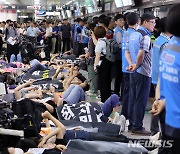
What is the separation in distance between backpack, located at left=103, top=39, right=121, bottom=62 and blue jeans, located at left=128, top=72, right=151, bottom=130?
61.3 inches

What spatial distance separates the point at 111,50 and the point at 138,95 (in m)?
1.85

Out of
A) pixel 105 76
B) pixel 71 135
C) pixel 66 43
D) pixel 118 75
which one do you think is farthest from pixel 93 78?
pixel 66 43

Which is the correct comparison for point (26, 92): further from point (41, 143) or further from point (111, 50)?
point (41, 143)

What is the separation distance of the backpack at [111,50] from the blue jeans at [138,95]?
1.56 metres

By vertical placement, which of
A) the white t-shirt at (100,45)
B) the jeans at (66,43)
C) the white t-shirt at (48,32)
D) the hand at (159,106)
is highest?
the white t-shirt at (100,45)

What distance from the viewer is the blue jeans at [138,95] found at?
562 cm

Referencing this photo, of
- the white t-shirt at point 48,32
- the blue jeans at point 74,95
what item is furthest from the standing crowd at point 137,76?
the white t-shirt at point 48,32

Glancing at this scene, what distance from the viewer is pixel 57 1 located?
4069 cm

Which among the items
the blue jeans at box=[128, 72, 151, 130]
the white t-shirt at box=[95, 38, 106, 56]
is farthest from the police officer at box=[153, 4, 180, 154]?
the white t-shirt at box=[95, 38, 106, 56]

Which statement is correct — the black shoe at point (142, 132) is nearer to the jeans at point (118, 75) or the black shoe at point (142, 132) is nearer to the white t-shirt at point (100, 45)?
the white t-shirt at point (100, 45)

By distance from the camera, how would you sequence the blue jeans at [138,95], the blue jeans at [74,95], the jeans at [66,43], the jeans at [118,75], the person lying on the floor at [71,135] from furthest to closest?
1. the jeans at [66,43]
2. the jeans at [118,75]
3. the blue jeans at [74,95]
4. the blue jeans at [138,95]
5. the person lying on the floor at [71,135]

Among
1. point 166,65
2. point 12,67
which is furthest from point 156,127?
point 12,67

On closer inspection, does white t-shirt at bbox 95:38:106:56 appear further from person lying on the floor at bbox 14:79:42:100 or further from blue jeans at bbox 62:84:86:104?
person lying on the floor at bbox 14:79:42:100

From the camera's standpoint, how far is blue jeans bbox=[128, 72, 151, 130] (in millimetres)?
5625
